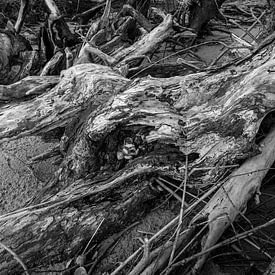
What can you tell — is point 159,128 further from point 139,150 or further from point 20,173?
point 20,173

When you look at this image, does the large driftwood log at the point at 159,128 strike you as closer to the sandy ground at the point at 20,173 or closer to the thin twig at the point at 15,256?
the thin twig at the point at 15,256

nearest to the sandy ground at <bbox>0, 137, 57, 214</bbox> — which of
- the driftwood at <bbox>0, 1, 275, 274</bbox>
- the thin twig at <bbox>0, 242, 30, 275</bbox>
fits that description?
the driftwood at <bbox>0, 1, 275, 274</bbox>

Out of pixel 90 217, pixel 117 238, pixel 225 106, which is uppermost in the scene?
pixel 225 106

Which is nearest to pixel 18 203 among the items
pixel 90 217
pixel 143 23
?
pixel 90 217

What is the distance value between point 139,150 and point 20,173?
2.25ft

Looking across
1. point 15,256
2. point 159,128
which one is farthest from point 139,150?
point 15,256

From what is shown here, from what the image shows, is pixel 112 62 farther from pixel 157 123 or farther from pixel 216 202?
pixel 216 202

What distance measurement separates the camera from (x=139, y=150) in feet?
6.17

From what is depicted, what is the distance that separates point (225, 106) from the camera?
71.3 inches

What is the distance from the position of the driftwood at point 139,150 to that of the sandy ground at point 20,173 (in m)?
0.22

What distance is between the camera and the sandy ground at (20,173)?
204cm

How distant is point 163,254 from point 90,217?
1.14 feet

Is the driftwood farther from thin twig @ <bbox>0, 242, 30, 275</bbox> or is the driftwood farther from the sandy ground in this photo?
the sandy ground

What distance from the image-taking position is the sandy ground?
204 centimetres
